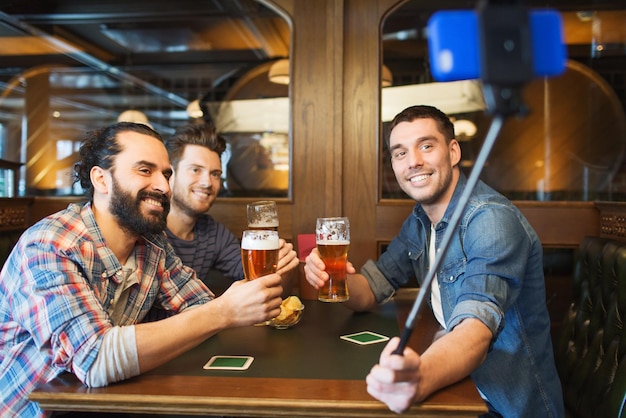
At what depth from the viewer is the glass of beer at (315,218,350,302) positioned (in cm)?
190

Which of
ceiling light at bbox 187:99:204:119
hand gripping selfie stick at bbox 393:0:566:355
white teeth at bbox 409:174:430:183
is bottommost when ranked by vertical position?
white teeth at bbox 409:174:430:183

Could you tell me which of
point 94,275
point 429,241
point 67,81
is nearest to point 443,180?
point 429,241

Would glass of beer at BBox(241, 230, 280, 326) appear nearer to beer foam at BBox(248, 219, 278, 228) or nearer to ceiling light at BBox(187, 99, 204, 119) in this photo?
beer foam at BBox(248, 219, 278, 228)

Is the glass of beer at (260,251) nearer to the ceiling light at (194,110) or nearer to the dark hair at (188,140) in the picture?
the dark hair at (188,140)

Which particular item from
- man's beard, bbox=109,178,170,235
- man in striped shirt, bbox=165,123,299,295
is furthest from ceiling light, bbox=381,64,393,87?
man's beard, bbox=109,178,170,235

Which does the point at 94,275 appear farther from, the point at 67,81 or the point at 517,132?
the point at 67,81

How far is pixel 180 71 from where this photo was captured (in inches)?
240

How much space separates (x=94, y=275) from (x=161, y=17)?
4009mm

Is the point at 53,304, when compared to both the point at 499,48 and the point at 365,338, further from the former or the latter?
the point at 499,48

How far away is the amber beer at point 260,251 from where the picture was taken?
1.68 metres

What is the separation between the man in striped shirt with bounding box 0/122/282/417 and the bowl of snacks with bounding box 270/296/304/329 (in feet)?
0.93

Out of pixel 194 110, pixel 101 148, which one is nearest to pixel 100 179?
pixel 101 148

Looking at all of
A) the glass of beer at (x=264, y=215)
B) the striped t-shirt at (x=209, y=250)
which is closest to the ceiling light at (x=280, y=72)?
the striped t-shirt at (x=209, y=250)

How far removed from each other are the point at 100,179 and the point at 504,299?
4.19 feet
